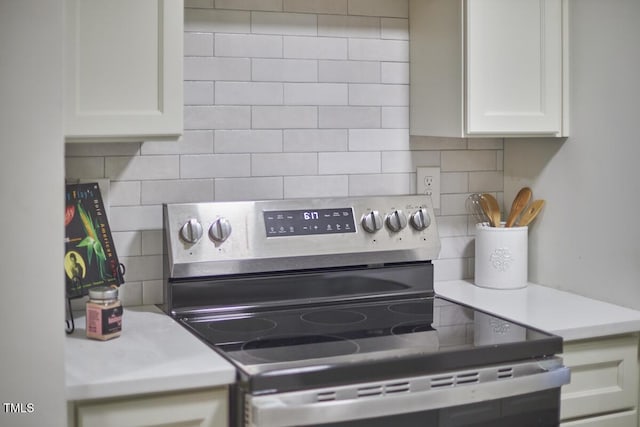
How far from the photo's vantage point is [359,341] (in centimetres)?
197

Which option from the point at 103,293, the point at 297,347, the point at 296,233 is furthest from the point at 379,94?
the point at 103,293

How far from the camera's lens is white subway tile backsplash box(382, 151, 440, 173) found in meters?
2.60

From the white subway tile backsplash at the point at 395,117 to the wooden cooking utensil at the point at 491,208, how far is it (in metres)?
0.33

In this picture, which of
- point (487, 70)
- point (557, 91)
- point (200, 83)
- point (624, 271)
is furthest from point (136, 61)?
point (624, 271)

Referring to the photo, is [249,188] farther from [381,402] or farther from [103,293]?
[381,402]

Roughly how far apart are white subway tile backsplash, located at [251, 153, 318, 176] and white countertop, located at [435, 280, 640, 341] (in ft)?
1.77

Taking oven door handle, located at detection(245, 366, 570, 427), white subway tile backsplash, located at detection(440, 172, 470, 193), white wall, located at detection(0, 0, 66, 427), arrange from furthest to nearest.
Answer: white subway tile backsplash, located at detection(440, 172, 470, 193) → oven door handle, located at detection(245, 366, 570, 427) → white wall, located at detection(0, 0, 66, 427)

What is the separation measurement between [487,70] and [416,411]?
101cm

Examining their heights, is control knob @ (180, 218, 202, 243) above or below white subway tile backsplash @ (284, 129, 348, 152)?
below

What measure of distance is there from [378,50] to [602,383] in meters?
1.14

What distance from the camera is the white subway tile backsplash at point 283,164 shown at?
2426 mm

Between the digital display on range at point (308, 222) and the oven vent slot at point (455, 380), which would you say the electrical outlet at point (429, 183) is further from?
the oven vent slot at point (455, 380)

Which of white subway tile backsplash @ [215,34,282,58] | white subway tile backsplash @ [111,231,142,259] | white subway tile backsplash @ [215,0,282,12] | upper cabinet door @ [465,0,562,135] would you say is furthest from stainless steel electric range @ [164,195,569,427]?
white subway tile backsplash @ [215,0,282,12]

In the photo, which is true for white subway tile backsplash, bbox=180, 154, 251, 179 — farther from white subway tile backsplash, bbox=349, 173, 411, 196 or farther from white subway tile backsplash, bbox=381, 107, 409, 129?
white subway tile backsplash, bbox=381, 107, 409, 129
